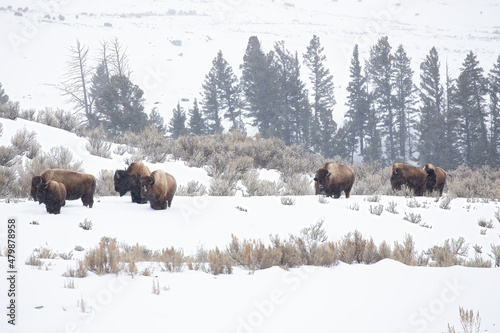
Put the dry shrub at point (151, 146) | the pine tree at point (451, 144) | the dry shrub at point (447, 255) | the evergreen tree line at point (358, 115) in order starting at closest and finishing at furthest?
the dry shrub at point (447, 255) → the dry shrub at point (151, 146) → the pine tree at point (451, 144) → the evergreen tree line at point (358, 115)

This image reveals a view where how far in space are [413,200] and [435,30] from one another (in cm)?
10045

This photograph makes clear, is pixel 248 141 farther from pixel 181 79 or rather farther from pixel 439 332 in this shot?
pixel 181 79

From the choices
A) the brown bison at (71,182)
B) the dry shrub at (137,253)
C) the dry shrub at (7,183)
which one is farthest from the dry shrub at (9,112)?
the dry shrub at (137,253)

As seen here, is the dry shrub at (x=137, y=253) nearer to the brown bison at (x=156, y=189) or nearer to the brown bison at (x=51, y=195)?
the brown bison at (x=51, y=195)

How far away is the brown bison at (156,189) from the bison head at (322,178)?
13.3 ft

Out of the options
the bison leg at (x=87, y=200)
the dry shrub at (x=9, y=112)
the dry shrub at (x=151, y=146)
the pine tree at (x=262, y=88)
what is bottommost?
the bison leg at (x=87, y=200)

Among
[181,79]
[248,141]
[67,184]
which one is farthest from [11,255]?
[181,79]

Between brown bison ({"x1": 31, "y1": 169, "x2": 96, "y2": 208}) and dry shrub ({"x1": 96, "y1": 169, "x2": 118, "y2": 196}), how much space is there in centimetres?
263

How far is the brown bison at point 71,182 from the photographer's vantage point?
712 centimetres

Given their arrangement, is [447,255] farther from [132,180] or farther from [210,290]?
[132,180]

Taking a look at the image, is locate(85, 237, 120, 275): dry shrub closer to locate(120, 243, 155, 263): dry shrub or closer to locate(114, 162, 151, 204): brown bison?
locate(120, 243, 155, 263): dry shrub

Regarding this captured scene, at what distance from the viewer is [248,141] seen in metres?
19.0

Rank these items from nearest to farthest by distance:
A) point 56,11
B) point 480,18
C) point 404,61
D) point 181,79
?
point 404,61 < point 181,79 < point 56,11 < point 480,18

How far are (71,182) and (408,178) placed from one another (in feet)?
30.1
